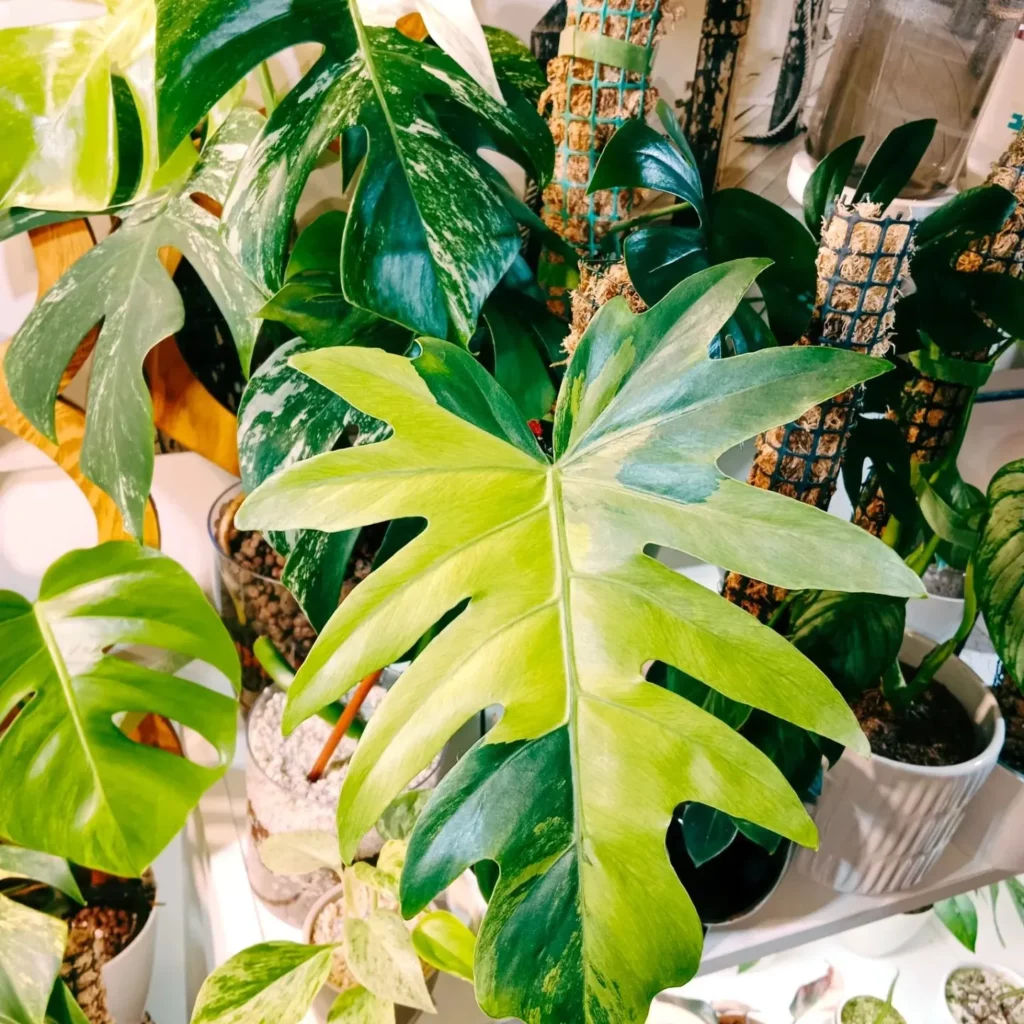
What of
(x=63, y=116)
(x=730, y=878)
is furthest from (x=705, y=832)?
(x=63, y=116)

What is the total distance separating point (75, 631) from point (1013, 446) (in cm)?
109

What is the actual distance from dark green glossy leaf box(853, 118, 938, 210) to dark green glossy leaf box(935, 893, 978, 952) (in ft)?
2.86

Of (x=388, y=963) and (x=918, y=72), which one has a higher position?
(x=918, y=72)

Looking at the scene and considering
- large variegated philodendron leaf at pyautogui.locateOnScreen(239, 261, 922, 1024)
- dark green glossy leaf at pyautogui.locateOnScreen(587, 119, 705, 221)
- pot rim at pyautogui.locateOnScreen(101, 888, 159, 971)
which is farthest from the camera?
pot rim at pyautogui.locateOnScreen(101, 888, 159, 971)

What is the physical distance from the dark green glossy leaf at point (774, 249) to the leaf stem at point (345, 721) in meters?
0.35

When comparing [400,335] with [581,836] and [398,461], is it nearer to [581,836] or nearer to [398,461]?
[398,461]

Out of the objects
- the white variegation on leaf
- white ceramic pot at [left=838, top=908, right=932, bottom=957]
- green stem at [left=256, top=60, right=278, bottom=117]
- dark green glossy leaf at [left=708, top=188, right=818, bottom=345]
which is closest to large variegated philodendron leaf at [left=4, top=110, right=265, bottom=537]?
green stem at [left=256, top=60, right=278, bottom=117]

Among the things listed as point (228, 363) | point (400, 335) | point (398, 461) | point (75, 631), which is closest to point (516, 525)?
point (398, 461)

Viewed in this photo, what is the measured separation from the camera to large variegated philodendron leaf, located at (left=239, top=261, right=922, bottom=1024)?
0.31 m

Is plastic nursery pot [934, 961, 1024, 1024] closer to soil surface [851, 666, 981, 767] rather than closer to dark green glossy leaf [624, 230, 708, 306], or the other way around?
soil surface [851, 666, 981, 767]

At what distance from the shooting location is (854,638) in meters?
0.59

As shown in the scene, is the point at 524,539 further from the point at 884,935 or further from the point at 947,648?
the point at 884,935

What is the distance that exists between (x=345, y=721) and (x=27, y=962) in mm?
248

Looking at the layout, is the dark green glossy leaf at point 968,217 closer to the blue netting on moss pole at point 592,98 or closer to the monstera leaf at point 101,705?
the blue netting on moss pole at point 592,98
